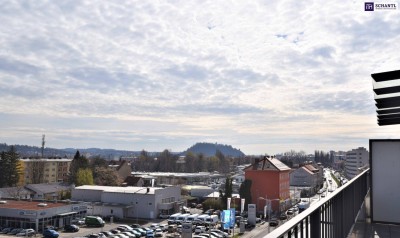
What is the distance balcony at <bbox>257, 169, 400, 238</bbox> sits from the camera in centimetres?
137

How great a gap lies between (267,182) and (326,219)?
27.8m

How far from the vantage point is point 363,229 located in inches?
145

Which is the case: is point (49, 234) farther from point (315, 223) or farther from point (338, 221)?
point (315, 223)

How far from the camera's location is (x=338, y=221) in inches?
102

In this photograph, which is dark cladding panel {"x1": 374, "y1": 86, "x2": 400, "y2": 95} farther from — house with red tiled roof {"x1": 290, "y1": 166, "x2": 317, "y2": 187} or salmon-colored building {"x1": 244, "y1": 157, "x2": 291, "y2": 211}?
house with red tiled roof {"x1": 290, "y1": 166, "x2": 317, "y2": 187}

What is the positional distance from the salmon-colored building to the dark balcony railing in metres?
25.6

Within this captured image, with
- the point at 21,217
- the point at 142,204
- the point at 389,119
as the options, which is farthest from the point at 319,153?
the point at 389,119

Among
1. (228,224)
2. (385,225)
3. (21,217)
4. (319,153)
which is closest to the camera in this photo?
(385,225)

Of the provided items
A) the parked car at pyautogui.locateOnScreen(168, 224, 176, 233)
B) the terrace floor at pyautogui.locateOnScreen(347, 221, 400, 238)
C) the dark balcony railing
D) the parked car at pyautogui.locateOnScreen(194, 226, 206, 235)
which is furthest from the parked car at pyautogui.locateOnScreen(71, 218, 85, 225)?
the dark balcony railing

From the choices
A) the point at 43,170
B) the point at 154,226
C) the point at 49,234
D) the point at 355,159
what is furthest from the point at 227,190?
the point at 355,159

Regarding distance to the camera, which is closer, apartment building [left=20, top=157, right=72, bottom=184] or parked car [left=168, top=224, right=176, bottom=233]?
parked car [left=168, top=224, right=176, bottom=233]

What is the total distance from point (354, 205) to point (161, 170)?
242 feet

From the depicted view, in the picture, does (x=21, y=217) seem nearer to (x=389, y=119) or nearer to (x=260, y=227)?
(x=260, y=227)

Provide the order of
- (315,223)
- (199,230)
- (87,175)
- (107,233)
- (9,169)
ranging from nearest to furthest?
(315,223) → (107,233) → (199,230) → (87,175) → (9,169)
